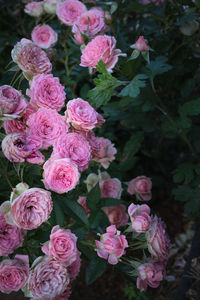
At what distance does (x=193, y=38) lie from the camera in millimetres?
1688

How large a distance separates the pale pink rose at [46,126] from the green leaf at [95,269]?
0.42 m

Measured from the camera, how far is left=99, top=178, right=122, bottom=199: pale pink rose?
1.40 meters

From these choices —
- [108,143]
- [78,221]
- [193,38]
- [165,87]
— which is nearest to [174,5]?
[193,38]

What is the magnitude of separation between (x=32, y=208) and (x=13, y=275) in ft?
0.70

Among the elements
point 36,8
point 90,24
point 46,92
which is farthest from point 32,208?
point 36,8

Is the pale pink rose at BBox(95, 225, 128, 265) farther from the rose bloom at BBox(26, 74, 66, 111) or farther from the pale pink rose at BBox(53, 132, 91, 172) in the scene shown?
the rose bloom at BBox(26, 74, 66, 111)

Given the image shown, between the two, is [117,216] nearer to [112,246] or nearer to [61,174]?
[112,246]

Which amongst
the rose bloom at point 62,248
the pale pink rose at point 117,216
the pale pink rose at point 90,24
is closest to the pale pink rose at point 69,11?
the pale pink rose at point 90,24

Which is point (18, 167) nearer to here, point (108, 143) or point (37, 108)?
point (37, 108)

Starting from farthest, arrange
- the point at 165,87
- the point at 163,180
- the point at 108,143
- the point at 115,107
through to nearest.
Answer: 1. the point at 163,180
2. the point at 165,87
3. the point at 115,107
4. the point at 108,143

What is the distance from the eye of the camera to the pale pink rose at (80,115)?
41.7 inches

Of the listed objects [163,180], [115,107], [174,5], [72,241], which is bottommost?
[163,180]

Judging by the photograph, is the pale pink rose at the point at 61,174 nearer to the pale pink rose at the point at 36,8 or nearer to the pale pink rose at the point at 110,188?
the pale pink rose at the point at 110,188

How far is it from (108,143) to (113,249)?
1.66 ft
